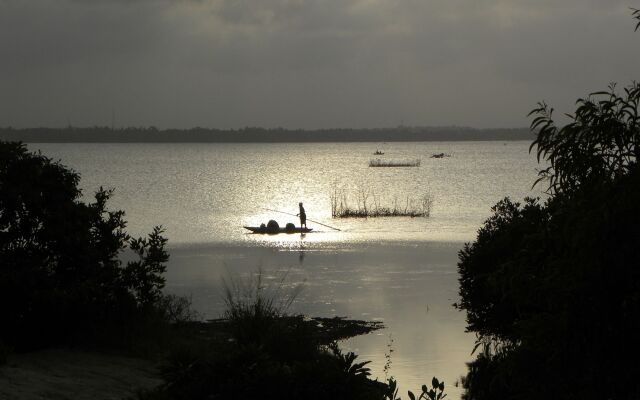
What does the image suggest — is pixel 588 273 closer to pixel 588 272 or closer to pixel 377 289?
pixel 588 272

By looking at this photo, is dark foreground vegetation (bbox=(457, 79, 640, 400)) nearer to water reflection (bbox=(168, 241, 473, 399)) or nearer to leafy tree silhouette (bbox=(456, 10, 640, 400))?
leafy tree silhouette (bbox=(456, 10, 640, 400))

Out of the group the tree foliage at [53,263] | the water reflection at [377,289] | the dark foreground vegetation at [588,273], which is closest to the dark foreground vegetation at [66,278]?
the tree foliage at [53,263]

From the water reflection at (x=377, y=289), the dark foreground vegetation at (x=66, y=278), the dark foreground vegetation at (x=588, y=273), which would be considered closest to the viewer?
the dark foreground vegetation at (x=588, y=273)

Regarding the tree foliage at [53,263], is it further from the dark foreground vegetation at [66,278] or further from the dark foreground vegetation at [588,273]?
the dark foreground vegetation at [588,273]

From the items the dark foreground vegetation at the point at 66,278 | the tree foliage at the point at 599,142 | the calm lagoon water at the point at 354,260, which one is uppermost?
the tree foliage at the point at 599,142

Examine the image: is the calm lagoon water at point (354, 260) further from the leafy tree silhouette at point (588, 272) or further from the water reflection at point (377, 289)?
the leafy tree silhouette at point (588, 272)

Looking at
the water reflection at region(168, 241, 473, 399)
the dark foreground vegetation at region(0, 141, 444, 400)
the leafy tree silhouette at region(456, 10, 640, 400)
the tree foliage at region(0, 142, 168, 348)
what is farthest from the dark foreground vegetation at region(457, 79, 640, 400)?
the water reflection at region(168, 241, 473, 399)

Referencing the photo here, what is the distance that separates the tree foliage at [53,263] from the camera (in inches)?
627

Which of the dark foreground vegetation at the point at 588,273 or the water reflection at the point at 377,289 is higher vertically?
the dark foreground vegetation at the point at 588,273

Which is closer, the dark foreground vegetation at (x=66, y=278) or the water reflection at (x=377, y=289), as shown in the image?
the dark foreground vegetation at (x=66, y=278)

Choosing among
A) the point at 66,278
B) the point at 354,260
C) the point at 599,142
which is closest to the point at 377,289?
the point at 354,260

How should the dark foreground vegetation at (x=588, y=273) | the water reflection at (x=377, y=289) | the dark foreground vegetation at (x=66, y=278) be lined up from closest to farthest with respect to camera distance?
the dark foreground vegetation at (x=588, y=273) → the dark foreground vegetation at (x=66, y=278) → the water reflection at (x=377, y=289)

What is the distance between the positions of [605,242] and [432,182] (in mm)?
114969

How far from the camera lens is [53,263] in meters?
16.8
